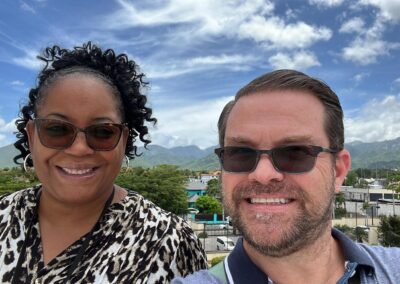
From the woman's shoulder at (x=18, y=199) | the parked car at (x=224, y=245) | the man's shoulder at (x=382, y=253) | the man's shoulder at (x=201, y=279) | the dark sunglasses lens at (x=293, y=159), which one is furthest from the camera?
the parked car at (x=224, y=245)

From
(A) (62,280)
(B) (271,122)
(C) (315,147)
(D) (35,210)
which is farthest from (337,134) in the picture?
(D) (35,210)

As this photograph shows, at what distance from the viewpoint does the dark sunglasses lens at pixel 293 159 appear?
1881 millimetres

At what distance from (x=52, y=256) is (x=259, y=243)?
1.20 m

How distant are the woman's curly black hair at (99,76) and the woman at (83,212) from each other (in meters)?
0.03

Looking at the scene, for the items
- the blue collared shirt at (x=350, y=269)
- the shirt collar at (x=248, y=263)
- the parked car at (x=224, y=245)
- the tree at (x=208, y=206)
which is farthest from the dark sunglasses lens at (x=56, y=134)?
the tree at (x=208, y=206)

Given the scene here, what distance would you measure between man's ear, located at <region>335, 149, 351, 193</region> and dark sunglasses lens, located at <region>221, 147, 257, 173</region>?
48cm

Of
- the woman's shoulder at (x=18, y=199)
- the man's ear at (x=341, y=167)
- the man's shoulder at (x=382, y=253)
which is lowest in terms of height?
the man's shoulder at (x=382, y=253)

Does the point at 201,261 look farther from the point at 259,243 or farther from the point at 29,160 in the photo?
the point at 29,160

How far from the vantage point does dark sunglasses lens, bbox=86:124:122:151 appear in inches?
87.3

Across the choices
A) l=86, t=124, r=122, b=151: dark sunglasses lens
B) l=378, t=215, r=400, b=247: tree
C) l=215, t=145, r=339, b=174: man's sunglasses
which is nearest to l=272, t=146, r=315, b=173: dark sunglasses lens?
l=215, t=145, r=339, b=174: man's sunglasses

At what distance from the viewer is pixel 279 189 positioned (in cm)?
187

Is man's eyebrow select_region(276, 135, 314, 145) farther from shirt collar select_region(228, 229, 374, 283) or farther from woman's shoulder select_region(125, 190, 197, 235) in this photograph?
woman's shoulder select_region(125, 190, 197, 235)

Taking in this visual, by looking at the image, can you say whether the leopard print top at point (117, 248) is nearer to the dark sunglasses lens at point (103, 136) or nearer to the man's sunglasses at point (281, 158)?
the dark sunglasses lens at point (103, 136)

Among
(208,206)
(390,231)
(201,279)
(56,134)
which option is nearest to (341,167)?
(201,279)
